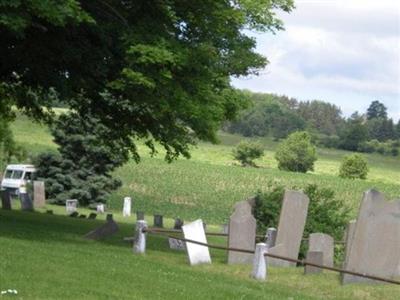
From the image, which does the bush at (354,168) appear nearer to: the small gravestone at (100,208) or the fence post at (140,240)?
the small gravestone at (100,208)

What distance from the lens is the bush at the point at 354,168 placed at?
11089cm

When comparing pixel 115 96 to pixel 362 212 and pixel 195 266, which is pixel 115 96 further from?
pixel 362 212

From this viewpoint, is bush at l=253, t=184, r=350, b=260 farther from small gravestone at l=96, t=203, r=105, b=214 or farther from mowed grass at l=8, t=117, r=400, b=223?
mowed grass at l=8, t=117, r=400, b=223

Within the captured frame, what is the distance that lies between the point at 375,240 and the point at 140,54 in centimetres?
648

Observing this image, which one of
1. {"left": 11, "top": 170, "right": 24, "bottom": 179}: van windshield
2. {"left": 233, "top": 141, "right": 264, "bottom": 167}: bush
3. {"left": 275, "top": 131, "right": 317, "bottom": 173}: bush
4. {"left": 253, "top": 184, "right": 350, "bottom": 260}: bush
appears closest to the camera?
{"left": 253, "top": 184, "right": 350, "bottom": 260}: bush

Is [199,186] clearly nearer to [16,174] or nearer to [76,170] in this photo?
[16,174]

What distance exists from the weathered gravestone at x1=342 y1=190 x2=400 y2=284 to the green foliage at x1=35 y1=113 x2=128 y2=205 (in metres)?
30.4

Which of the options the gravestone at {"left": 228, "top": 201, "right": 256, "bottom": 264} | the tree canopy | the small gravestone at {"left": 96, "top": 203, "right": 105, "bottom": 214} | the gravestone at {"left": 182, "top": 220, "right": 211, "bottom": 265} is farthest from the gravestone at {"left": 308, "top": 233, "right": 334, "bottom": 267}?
the small gravestone at {"left": 96, "top": 203, "right": 105, "bottom": 214}

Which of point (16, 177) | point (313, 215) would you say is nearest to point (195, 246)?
point (313, 215)

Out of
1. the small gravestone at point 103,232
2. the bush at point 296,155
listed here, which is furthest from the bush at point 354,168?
the small gravestone at point 103,232

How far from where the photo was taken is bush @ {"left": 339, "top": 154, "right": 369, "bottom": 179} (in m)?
111

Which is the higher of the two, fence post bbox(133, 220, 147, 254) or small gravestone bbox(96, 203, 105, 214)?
fence post bbox(133, 220, 147, 254)

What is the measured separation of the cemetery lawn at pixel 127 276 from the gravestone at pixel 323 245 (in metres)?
0.57

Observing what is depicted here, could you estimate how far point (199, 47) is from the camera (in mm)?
20109
